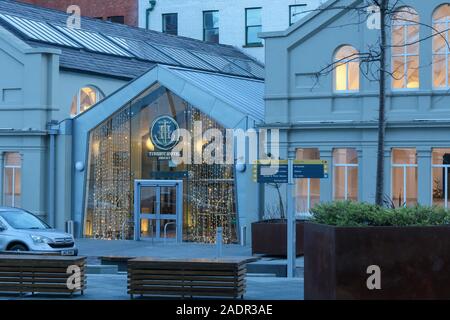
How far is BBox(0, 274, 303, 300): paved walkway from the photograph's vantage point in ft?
56.5

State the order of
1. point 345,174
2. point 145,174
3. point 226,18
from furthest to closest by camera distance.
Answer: point 226,18, point 145,174, point 345,174

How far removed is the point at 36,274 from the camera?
17.1 metres

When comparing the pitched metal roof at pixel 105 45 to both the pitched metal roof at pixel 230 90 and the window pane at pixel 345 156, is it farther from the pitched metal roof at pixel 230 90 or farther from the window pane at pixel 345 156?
the window pane at pixel 345 156

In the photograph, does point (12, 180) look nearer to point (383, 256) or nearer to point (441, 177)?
point (441, 177)

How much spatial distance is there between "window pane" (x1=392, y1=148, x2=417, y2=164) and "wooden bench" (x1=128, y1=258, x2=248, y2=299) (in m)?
14.7

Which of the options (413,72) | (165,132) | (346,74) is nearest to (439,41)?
(413,72)

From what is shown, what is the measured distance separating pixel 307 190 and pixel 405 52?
526cm

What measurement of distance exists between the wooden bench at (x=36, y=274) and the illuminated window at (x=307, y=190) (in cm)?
1544

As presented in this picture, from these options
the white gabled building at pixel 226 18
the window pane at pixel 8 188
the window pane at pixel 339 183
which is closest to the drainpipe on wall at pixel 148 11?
the white gabled building at pixel 226 18

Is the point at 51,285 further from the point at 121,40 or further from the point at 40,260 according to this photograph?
the point at 121,40

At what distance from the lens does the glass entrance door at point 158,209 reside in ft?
112

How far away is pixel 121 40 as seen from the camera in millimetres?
45406


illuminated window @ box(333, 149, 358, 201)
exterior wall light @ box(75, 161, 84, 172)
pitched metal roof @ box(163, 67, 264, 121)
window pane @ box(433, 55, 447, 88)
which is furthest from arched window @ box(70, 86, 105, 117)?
window pane @ box(433, 55, 447, 88)
